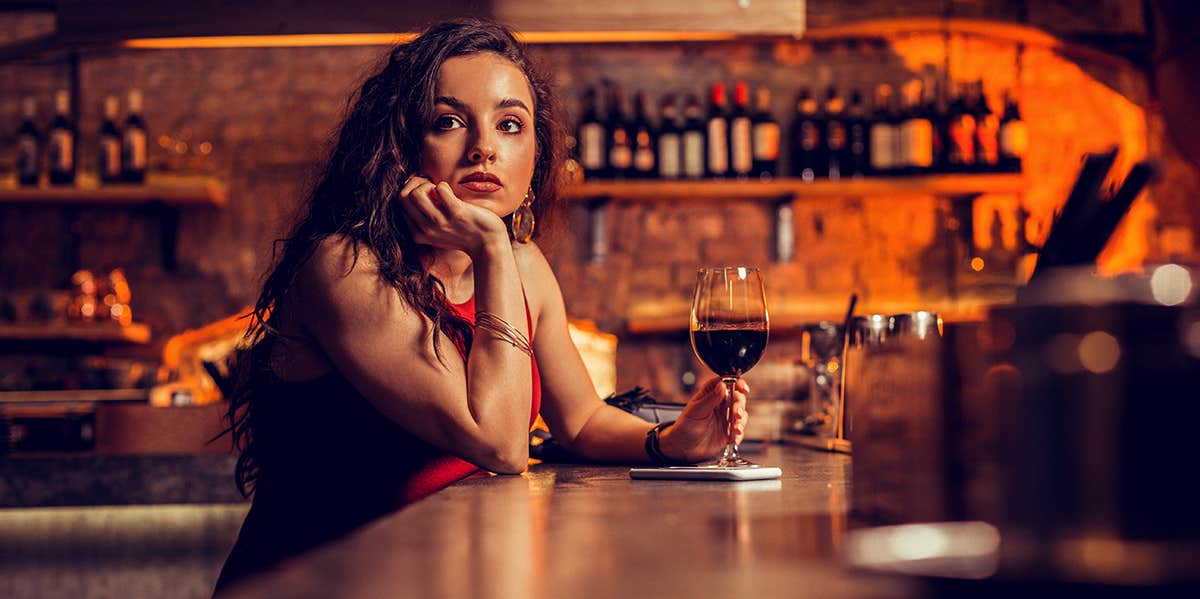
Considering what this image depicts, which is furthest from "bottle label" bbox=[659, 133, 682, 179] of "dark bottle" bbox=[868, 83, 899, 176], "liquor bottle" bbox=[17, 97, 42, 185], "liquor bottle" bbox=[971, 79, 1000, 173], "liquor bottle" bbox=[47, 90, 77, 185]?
"liquor bottle" bbox=[17, 97, 42, 185]

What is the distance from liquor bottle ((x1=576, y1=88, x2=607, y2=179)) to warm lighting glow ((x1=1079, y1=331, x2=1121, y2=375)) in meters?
3.75

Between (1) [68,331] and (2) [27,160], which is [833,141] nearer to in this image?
(1) [68,331]

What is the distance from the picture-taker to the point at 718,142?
13.6 feet

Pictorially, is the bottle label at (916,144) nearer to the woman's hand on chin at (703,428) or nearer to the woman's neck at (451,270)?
the woman's neck at (451,270)

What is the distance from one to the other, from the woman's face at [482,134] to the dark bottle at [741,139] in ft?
8.46

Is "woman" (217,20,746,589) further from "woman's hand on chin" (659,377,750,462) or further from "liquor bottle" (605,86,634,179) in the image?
"liquor bottle" (605,86,634,179)

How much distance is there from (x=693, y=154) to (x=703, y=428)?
2907 mm

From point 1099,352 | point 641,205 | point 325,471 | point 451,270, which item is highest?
point 641,205

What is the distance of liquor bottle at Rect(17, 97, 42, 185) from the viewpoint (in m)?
4.16

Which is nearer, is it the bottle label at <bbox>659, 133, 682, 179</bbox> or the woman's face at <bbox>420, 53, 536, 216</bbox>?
the woman's face at <bbox>420, 53, 536, 216</bbox>

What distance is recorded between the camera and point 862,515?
602mm

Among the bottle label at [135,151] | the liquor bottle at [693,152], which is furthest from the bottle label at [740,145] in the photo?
the bottle label at [135,151]

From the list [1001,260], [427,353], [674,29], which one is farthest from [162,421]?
[1001,260]

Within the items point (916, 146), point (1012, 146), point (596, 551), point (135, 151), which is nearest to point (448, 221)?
point (596, 551)
